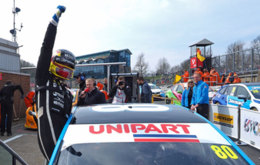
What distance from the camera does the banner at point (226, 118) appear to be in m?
6.18

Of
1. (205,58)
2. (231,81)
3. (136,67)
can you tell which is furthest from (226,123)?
(136,67)

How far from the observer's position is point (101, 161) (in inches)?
62.9

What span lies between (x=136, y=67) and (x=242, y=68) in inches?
1024

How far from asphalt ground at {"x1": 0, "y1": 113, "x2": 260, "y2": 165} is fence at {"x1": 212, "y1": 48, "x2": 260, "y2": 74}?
13595mm

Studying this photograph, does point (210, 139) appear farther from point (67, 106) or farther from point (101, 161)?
point (67, 106)

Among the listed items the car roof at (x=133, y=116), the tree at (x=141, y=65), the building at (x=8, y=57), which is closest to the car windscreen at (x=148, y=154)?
the car roof at (x=133, y=116)

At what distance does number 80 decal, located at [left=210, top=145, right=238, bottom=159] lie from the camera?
64.4 inches

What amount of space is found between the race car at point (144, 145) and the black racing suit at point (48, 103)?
0.58 m

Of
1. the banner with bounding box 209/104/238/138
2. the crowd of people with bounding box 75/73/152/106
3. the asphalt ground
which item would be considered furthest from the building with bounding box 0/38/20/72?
the banner with bounding box 209/104/238/138

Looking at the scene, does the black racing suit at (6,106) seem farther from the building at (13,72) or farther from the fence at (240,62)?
the fence at (240,62)

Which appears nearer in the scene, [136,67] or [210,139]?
[210,139]

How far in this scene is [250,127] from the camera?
543 centimetres

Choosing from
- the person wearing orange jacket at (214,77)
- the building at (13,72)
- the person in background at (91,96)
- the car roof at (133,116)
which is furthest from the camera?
the person wearing orange jacket at (214,77)

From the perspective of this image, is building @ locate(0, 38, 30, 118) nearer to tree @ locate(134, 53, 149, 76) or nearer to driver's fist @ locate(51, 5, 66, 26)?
driver's fist @ locate(51, 5, 66, 26)
